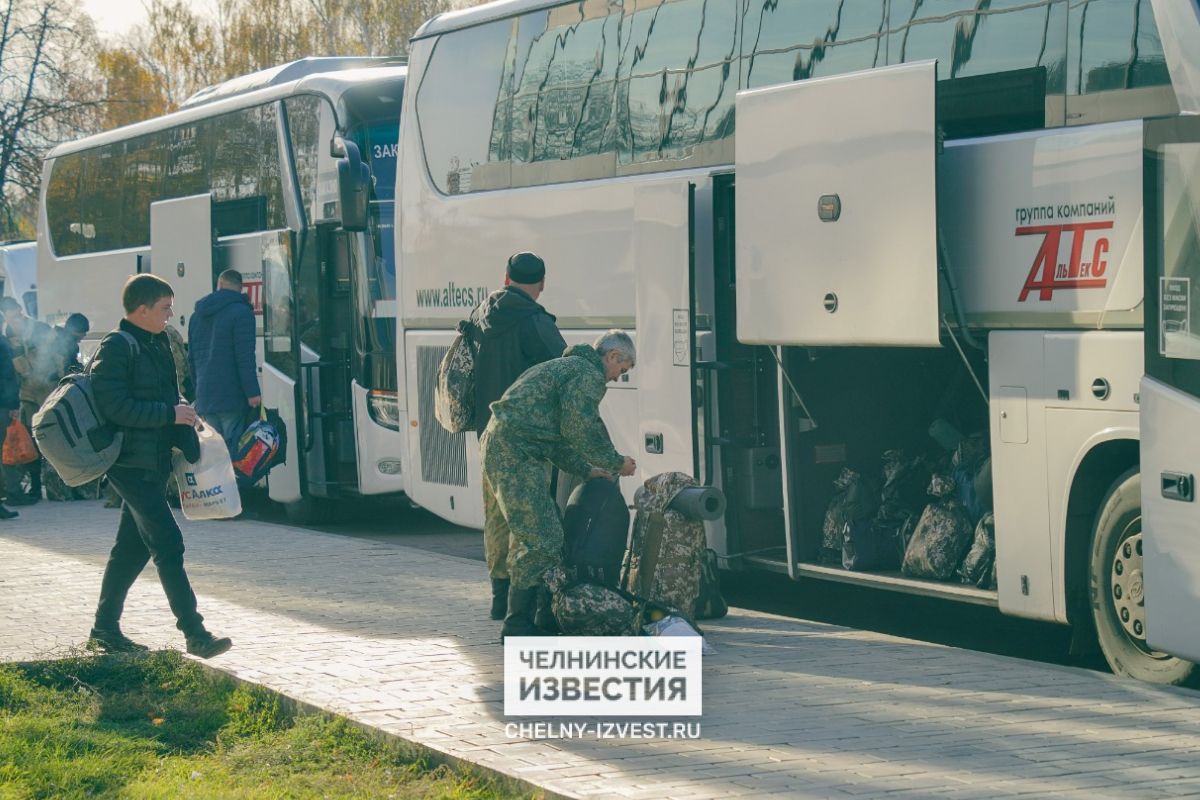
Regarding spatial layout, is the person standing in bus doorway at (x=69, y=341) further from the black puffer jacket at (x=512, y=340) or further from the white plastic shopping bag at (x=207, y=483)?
the black puffer jacket at (x=512, y=340)

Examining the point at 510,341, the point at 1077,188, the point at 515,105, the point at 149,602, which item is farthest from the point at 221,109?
the point at 1077,188

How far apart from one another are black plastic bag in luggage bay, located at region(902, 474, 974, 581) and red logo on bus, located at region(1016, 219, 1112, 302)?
4.46ft

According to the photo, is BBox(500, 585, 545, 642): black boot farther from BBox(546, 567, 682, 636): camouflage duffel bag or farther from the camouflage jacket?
the camouflage jacket

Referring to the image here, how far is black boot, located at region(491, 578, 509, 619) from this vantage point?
9.44 metres

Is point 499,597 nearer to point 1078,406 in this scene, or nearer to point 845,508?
point 845,508

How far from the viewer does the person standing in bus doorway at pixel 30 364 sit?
688 inches

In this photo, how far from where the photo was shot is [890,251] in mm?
8539

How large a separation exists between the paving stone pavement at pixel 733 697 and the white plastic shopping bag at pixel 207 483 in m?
0.67

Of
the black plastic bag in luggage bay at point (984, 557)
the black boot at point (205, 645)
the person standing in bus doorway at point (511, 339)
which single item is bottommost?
the black boot at point (205, 645)

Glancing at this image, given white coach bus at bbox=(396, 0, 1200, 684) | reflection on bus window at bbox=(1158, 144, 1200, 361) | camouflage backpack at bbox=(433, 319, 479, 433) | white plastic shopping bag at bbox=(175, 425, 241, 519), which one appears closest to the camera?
reflection on bus window at bbox=(1158, 144, 1200, 361)

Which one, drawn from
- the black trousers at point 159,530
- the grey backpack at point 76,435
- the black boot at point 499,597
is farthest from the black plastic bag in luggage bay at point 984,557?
the grey backpack at point 76,435

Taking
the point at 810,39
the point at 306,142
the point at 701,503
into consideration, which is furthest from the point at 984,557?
the point at 306,142

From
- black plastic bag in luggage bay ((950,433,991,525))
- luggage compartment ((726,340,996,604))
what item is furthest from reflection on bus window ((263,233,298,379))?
black plastic bag in luggage bay ((950,433,991,525))

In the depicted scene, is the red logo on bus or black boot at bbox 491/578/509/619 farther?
black boot at bbox 491/578/509/619
